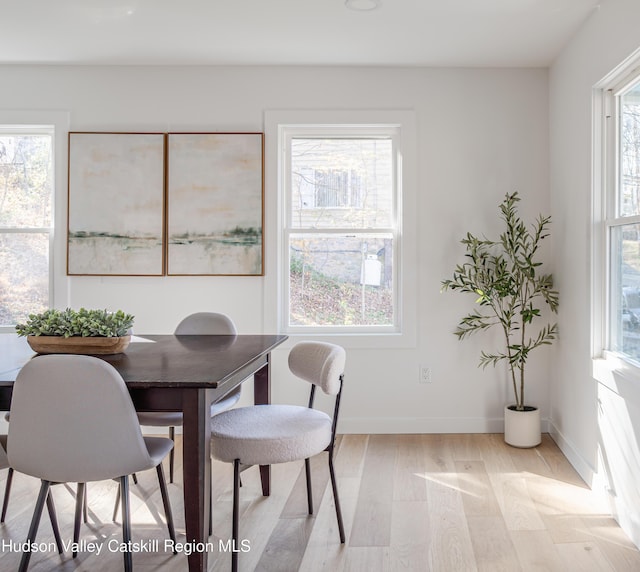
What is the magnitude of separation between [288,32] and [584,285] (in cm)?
220

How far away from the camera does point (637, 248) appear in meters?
2.59

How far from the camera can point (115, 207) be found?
154 inches

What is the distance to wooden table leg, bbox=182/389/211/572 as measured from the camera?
1.76 m

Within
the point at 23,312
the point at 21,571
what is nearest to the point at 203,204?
the point at 23,312

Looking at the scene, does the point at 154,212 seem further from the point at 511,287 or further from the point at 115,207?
the point at 511,287

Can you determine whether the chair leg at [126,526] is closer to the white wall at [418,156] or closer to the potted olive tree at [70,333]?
the potted olive tree at [70,333]

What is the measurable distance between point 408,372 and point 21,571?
8.69ft

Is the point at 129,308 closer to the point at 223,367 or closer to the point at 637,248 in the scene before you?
the point at 223,367

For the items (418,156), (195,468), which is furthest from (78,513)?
(418,156)

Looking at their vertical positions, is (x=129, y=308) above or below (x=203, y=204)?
below

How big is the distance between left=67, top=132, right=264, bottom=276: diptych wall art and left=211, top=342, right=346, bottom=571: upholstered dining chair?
152 centimetres

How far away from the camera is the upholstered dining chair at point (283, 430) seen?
2074 mm

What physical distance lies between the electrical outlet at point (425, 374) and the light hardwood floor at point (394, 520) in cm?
57

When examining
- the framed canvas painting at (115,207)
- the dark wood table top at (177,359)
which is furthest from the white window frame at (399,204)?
the dark wood table top at (177,359)
